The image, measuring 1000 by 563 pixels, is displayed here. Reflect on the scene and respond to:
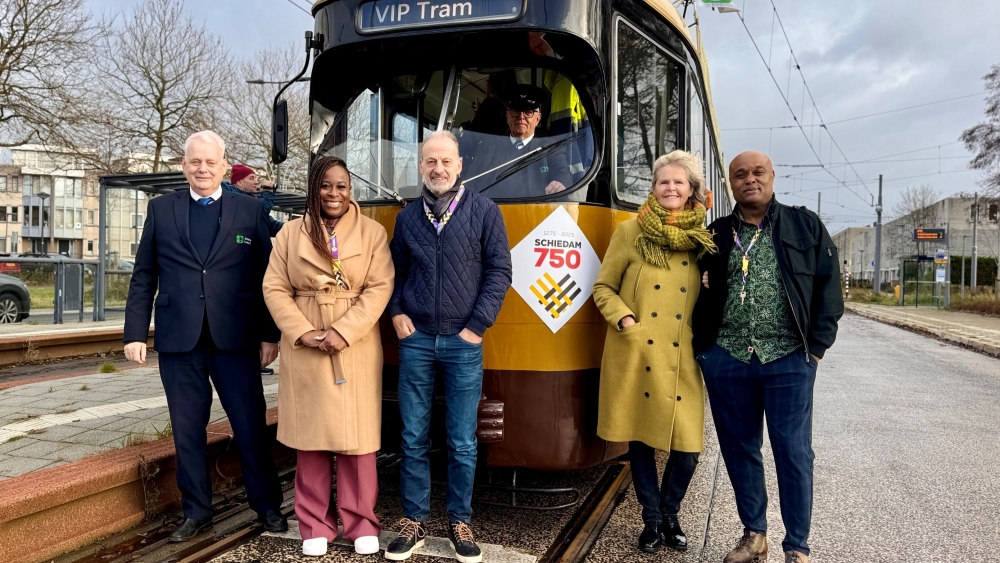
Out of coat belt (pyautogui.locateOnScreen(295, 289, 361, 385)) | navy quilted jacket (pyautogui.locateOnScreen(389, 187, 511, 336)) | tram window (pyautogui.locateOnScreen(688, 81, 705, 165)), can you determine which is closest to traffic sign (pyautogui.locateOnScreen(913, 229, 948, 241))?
tram window (pyautogui.locateOnScreen(688, 81, 705, 165))

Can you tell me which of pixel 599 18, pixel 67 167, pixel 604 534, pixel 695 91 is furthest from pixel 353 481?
pixel 67 167

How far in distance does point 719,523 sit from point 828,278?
165 cm

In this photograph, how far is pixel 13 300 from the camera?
14898 millimetres

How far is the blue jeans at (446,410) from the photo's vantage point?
12.1 ft

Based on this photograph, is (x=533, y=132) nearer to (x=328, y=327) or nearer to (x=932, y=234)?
(x=328, y=327)

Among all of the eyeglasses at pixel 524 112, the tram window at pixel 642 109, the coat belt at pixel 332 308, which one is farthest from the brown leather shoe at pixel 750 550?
the eyeglasses at pixel 524 112

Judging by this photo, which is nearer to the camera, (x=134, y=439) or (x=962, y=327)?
(x=134, y=439)

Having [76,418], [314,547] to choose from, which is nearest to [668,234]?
[314,547]

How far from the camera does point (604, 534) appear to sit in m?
4.08

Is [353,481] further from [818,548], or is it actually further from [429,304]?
[818,548]

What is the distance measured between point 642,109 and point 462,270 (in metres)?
1.60

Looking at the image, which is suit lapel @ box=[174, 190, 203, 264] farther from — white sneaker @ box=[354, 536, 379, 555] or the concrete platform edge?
white sneaker @ box=[354, 536, 379, 555]

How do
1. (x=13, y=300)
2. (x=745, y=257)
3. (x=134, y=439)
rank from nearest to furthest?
(x=745, y=257), (x=134, y=439), (x=13, y=300)

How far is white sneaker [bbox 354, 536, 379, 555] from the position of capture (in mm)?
3682
